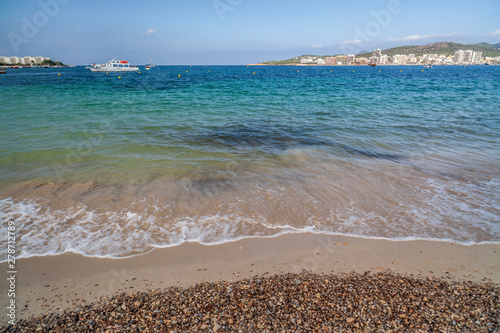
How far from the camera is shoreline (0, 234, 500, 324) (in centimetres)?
408

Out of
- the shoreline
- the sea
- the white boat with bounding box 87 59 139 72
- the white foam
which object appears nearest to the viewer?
the shoreline

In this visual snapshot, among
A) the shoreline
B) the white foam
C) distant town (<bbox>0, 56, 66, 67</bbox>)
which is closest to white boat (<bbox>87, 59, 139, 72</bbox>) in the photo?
the white foam

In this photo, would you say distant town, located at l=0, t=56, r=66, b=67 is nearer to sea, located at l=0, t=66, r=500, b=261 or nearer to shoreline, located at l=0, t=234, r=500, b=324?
sea, located at l=0, t=66, r=500, b=261

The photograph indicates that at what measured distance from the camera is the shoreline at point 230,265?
13.4 ft

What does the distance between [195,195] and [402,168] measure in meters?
7.20

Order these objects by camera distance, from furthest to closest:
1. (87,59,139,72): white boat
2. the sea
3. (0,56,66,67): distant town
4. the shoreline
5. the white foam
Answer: (0,56,66,67): distant town, (87,59,139,72): white boat, the sea, the white foam, the shoreline

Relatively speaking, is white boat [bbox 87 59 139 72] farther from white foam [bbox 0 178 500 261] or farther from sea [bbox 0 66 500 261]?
white foam [bbox 0 178 500 261]

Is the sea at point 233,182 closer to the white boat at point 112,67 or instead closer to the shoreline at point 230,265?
the shoreline at point 230,265

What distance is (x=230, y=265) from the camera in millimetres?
4613

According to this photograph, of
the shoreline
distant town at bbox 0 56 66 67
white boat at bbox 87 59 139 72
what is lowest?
the shoreline

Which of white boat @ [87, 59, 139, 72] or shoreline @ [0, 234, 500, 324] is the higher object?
white boat @ [87, 59, 139, 72]

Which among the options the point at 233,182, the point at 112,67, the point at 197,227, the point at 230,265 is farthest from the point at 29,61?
the point at 230,265

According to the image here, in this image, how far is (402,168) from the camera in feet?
30.0

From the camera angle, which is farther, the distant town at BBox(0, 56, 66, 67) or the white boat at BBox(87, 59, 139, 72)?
the distant town at BBox(0, 56, 66, 67)
